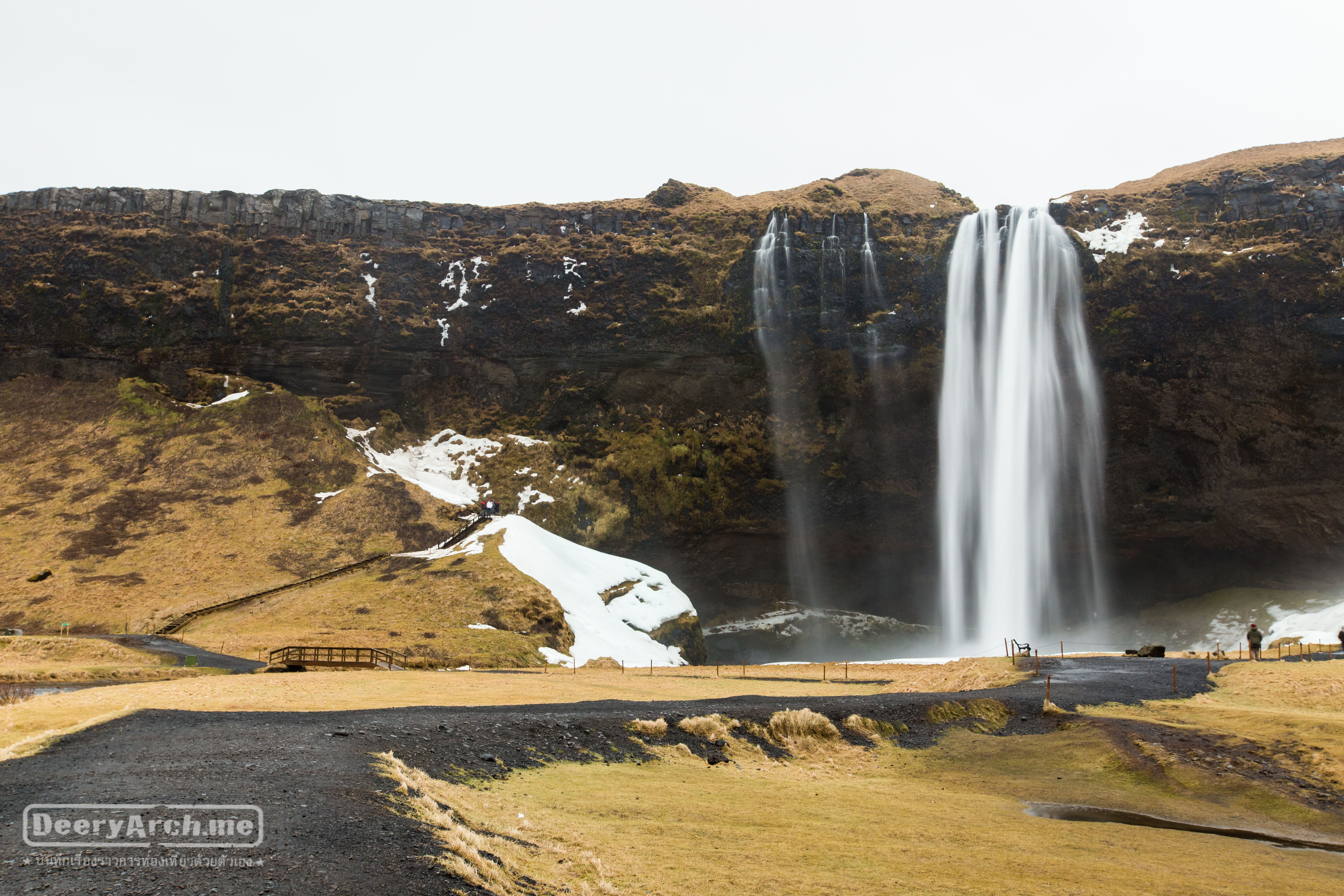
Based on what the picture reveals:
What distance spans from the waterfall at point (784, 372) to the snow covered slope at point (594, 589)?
18.9 meters

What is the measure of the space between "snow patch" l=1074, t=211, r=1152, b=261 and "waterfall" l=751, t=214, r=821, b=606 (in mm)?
24061

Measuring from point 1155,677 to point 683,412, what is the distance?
53.3m

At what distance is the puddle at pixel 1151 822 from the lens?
12.7 metres

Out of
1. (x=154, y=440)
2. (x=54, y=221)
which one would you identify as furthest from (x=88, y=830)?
(x=54, y=221)

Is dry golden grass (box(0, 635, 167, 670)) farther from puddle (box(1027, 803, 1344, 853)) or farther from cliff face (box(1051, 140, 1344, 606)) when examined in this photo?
cliff face (box(1051, 140, 1344, 606))

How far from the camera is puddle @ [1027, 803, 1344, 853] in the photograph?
12711 mm

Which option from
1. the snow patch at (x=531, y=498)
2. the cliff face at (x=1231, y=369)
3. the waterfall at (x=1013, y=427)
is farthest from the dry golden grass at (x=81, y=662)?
the cliff face at (x=1231, y=369)

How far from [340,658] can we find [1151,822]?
31261 mm

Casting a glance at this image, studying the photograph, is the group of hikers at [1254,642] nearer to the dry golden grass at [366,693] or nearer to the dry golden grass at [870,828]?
the dry golden grass at [366,693]

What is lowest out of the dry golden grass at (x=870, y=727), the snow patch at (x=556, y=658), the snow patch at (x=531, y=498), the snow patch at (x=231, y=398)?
the snow patch at (x=556, y=658)

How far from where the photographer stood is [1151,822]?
14.0m

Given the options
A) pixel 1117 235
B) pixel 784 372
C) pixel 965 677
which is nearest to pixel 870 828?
pixel 965 677

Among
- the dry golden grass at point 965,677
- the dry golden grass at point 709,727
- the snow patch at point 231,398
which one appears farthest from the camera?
the snow patch at point 231,398

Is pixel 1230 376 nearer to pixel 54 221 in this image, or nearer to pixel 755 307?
pixel 755 307
